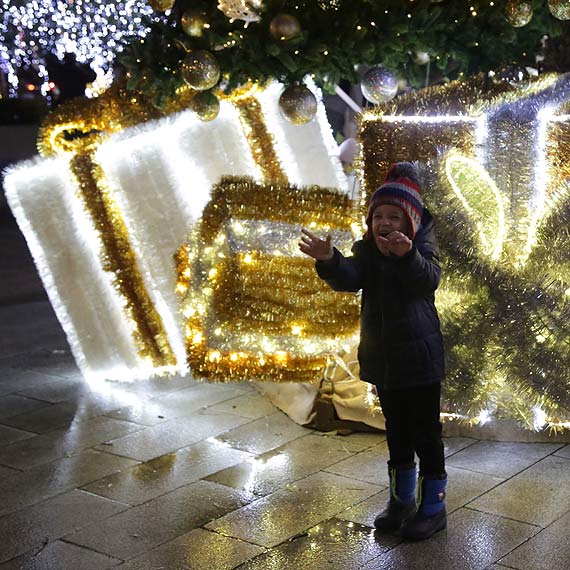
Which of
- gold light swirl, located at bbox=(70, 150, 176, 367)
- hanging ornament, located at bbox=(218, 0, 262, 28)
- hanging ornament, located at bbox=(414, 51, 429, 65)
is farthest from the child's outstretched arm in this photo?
gold light swirl, located at bbox=(70, 150, 176, 367)

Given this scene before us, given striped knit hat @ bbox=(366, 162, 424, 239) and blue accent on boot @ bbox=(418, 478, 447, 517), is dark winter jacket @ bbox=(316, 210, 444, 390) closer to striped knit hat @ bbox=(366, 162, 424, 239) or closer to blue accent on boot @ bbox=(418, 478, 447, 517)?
striped knit hat @ bbox=(366, 162, 424, 239)

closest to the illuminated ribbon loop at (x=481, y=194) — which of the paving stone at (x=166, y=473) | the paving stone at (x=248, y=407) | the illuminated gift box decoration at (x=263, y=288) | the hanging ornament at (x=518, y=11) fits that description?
the illuminated gift box decoration at (x=263, y=288)

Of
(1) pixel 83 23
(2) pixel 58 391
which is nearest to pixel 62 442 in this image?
(2) pixel 58 391

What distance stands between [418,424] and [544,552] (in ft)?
2.34

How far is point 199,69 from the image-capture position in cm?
505

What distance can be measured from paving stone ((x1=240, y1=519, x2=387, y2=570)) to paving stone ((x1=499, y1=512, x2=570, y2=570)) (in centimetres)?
53

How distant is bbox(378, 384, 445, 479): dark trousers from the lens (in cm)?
410

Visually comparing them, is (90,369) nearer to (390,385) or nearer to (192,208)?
(192,208)

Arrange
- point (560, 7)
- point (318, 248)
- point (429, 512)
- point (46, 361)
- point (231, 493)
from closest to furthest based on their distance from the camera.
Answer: point (318, 248)
point (429, 512)
point (231, 493)
point (560, 7)
point (46, 361)

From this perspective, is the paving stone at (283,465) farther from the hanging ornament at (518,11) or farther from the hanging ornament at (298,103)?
the hanging ornament at (518,11)

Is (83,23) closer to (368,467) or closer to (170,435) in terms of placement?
(170,435)

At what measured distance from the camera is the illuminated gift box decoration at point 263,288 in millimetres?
5348

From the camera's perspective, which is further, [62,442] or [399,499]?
[62,442]

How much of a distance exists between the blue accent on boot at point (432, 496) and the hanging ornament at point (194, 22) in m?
2.61
